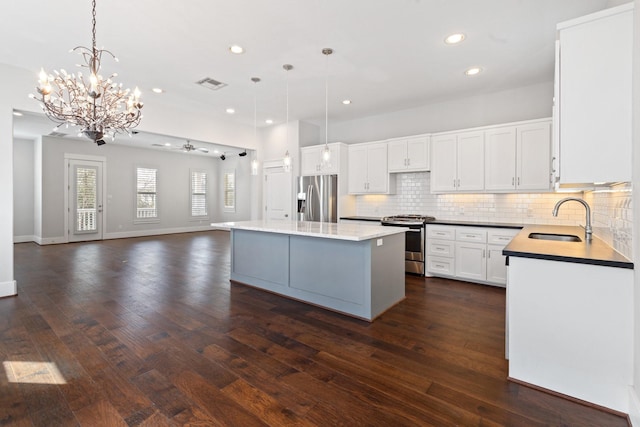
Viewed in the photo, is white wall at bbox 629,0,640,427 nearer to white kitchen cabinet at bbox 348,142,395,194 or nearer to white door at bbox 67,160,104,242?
white kitchen cabinet at bbox 348,142,395,194

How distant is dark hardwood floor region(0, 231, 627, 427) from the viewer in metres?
1.76

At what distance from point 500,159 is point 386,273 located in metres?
2.68

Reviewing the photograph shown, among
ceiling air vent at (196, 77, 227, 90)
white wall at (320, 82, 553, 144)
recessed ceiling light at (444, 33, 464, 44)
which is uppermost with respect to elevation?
ceiling air vent at (196, 77, 227, 90)

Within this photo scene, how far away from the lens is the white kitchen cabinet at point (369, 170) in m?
5.66

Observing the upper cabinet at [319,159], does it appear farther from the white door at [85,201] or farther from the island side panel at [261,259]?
the white door at [85,201]

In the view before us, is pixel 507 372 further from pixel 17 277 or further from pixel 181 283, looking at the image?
pixel 17 277

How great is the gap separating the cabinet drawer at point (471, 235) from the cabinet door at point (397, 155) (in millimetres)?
1478

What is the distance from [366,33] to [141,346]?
3.66 m

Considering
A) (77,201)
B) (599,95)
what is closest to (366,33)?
(599,95)

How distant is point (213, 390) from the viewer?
1.98 metres

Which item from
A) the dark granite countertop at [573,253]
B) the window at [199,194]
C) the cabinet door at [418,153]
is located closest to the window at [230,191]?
the window at [199,194]

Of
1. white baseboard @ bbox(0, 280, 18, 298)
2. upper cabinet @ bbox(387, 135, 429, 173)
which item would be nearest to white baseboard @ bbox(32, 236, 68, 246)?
white baseboard @ bbox(0, 280, 18, 298)

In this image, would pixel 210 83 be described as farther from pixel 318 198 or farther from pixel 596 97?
pixel 596 97

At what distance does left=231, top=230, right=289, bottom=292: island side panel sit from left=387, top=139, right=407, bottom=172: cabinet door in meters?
2.67
